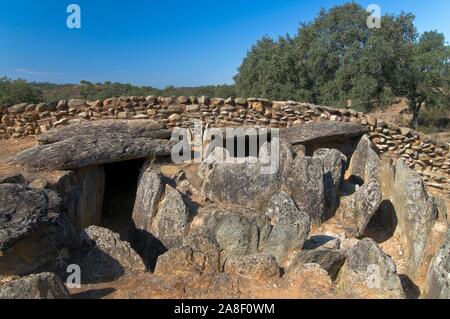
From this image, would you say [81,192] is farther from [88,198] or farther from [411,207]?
[411,207]

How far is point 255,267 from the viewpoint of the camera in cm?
427

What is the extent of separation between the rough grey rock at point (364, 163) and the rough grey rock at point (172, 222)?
3767mm

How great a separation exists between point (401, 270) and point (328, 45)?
1684 cm

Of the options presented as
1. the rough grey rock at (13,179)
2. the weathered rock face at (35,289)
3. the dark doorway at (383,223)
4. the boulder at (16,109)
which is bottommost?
the dark doorway at (383,223)

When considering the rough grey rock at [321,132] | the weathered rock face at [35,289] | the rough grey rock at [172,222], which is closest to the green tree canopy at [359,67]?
the rough grey rock at [321,132]

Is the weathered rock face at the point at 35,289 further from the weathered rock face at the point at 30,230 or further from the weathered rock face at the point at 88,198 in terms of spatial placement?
the weathered rock face at the point at 88,198

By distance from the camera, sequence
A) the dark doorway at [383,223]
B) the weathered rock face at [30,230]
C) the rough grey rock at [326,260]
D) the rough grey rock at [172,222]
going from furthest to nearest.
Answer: the dark doorway at [383,223] → the rough grey rock at [172,222] → the rough grey rock at [326,260] → the weathered rock face at [30,230]

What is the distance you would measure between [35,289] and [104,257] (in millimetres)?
1212

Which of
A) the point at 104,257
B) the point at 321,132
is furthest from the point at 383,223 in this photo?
the point at 104,257

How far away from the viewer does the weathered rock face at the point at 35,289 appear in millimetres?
3441

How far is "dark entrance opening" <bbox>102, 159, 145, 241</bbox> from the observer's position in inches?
289

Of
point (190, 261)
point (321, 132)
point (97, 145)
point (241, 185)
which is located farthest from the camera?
point (321, 132)

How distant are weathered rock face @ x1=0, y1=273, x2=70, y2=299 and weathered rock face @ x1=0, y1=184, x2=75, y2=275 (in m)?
0.68
